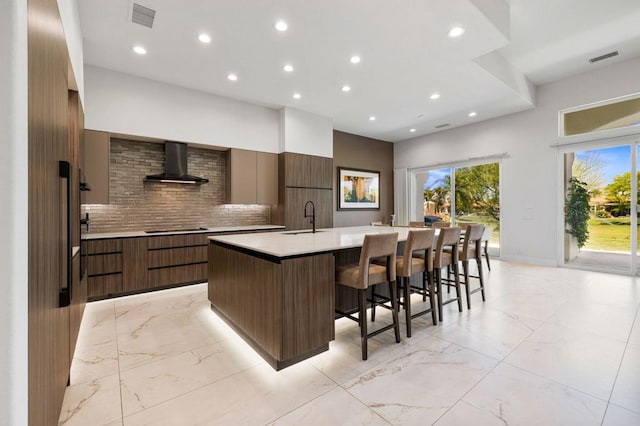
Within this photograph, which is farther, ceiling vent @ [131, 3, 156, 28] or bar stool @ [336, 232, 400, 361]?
ceiling vent @ [131, 3, 156, 28]

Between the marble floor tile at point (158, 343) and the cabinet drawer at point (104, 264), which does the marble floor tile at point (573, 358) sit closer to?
the marble floor tile at point (158, 343)

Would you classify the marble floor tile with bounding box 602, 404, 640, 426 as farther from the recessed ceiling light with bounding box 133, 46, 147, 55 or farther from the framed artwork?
the framed artwork

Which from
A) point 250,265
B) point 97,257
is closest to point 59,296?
point 250,265

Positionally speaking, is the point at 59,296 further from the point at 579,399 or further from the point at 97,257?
the point at 579,399

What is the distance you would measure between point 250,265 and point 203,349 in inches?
34.2

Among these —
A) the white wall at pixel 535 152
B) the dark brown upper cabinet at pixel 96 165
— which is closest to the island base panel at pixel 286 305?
the dark brown upper cabinet at pixel 96 165

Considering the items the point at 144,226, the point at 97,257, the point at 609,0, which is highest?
the point at 609,0

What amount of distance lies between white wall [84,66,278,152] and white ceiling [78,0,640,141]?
183 millimetres

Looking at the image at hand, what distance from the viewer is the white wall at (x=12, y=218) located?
802mm

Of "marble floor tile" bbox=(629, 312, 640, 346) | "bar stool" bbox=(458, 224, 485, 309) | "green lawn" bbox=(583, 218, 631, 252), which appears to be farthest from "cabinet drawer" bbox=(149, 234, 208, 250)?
"green lawn" bbox=(583, 218, 631, 252)

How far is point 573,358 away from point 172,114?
574 centimetres

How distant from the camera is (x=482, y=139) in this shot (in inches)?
263

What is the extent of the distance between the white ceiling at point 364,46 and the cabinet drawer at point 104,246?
246 cm

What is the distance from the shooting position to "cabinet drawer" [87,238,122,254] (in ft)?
12.2
